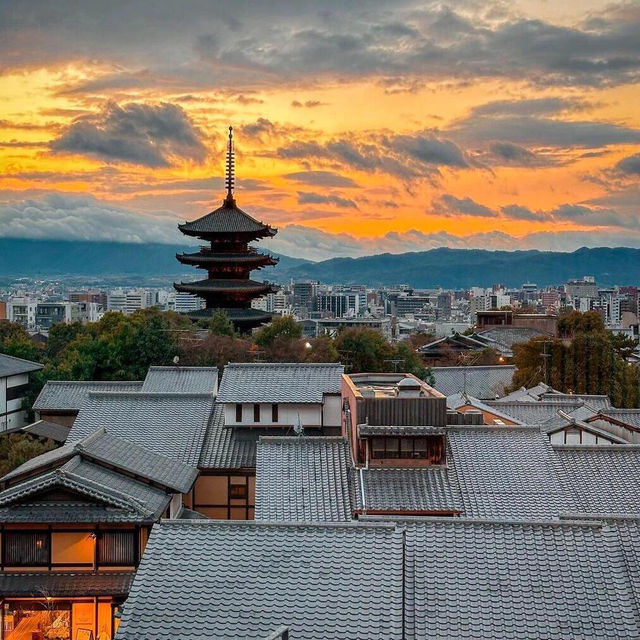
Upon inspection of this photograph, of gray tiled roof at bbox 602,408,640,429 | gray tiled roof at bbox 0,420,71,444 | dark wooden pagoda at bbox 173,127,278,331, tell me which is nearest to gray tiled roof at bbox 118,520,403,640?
gray tiled roof at bbox 0,420,71,444

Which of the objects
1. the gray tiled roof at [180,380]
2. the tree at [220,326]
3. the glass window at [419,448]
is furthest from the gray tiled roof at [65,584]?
the tree at [220,326]

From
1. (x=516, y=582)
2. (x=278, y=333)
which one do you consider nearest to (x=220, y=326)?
(x=278, y=333)

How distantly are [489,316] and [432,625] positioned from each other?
7810 cm

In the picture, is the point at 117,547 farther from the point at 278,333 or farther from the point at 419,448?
the point at 278,333

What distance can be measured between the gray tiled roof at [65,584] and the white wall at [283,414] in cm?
785

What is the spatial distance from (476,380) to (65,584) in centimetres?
3478

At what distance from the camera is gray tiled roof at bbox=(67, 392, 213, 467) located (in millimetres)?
21156

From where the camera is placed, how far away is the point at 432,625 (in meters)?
9.43

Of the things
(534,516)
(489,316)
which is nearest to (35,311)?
(489,316)

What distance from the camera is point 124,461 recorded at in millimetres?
17281

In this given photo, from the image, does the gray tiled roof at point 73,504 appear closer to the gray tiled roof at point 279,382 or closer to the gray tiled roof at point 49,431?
the gray tiled roof at point 279,382

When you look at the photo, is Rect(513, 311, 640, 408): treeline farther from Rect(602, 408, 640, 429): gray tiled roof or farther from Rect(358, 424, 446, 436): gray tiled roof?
Rect(358, 424, 446, 436): gray tiled roof

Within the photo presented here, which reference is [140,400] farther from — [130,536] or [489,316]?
[489,316]

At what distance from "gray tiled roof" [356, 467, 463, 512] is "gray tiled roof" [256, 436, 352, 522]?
509 mm
